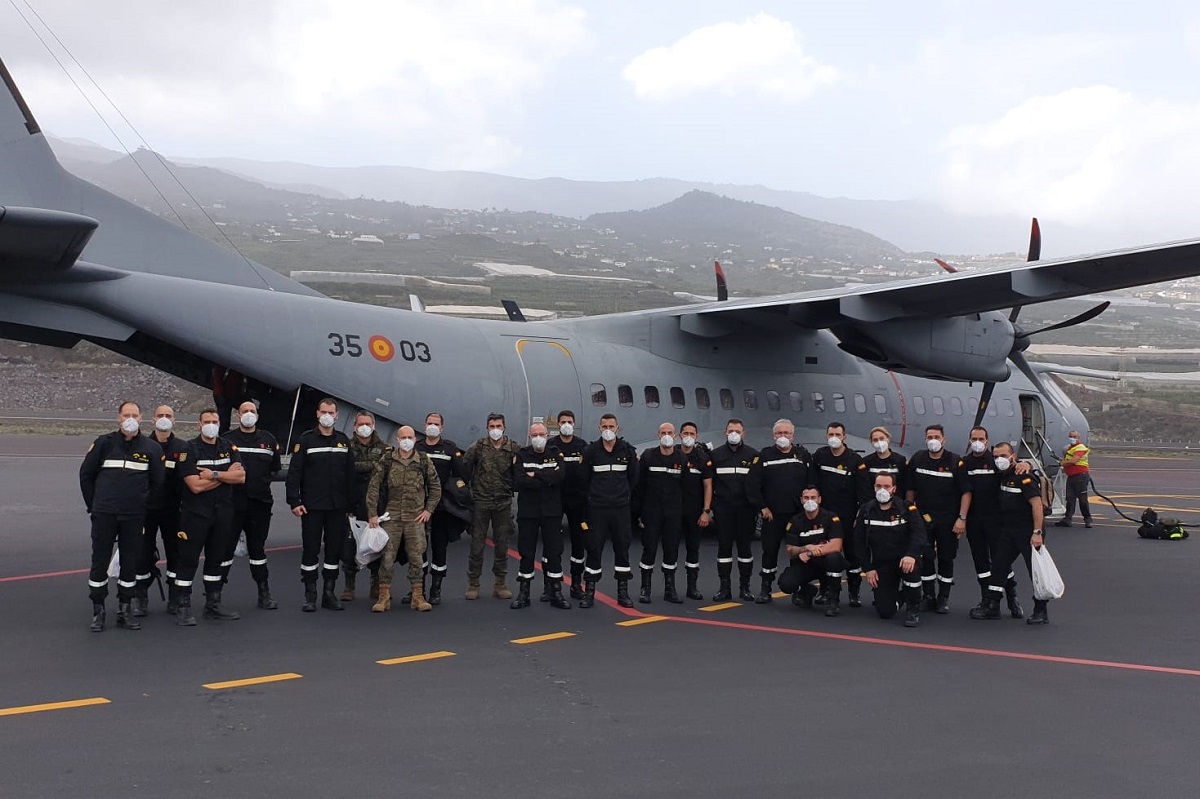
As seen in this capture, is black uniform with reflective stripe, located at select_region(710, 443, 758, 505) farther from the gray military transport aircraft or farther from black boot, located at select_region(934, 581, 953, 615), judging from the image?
the gray military transport aircraft

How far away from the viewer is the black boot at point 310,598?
10852mm

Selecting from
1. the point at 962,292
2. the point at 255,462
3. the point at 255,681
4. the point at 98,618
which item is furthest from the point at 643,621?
the point at 962,292

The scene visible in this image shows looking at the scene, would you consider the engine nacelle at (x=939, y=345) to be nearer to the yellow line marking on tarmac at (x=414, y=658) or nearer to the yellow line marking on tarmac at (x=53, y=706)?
the yellow line marking on tarmac at (x=414, y=658)

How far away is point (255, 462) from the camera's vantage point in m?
10.8

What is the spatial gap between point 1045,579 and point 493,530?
548 centimetres

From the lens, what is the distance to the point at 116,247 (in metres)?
13.2

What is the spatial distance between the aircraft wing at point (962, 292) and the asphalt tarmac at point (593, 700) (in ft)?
15.2

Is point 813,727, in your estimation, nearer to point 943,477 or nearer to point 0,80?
point 943,477

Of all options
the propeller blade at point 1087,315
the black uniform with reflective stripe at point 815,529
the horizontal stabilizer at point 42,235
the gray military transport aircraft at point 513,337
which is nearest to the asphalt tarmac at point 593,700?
the black uniform with reflective stripe at point 815,529

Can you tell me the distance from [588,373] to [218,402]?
17.0ft

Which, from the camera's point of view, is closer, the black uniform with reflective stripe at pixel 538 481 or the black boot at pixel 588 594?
the black uniform with reflective stripe at pixel 538 481

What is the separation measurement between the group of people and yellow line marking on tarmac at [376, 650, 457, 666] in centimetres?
178

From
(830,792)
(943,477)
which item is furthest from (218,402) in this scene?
(830,792)

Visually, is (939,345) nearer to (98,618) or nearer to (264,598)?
(264,598)
